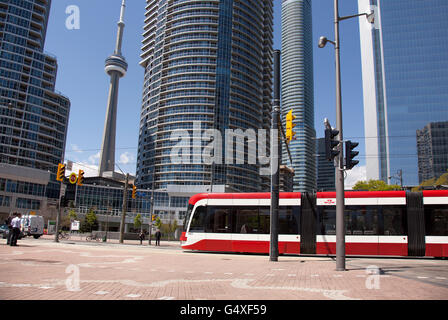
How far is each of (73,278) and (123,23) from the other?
177145mm

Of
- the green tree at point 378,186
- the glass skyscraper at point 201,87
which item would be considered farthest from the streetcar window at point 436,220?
the glass skyscraper at point 201,87

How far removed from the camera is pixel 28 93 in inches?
3642

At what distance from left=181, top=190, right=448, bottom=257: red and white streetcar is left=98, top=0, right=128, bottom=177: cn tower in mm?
125888

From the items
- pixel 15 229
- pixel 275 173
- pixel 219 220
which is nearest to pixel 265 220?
pixel 219 220

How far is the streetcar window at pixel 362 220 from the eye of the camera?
17531 millimetres

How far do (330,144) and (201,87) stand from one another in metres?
93.6

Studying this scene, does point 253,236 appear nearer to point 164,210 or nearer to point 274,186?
point 274,186

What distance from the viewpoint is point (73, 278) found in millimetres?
7855

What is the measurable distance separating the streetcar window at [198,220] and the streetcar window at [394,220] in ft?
32.8

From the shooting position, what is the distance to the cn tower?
144125 millimetres

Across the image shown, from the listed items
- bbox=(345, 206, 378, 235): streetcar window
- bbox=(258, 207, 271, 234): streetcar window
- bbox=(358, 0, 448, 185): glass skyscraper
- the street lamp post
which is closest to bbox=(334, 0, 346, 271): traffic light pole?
the street lamp post

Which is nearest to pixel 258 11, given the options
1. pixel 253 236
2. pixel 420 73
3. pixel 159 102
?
pixel 159 102

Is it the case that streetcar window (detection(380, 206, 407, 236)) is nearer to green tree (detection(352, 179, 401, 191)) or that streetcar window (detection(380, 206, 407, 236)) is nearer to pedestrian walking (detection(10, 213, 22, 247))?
pedestrian walking (detection(10, 213, 22, 247))

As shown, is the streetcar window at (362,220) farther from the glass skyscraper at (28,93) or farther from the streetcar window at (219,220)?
the glass skyscraper at (28,93)
